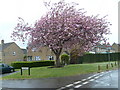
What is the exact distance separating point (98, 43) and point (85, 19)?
3.39 metres

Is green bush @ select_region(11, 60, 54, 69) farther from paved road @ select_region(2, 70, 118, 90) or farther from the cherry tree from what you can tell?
paved road @ select_region(2, 70, 118, 90)

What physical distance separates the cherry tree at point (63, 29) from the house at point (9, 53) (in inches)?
1384

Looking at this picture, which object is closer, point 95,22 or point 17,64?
point 95,22

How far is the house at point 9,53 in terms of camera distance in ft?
191

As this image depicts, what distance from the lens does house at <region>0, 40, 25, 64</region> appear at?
5809 centimetres

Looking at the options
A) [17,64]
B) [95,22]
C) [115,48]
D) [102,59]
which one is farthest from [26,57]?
[115,48]

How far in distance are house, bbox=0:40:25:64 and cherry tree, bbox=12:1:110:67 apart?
35.2 metres

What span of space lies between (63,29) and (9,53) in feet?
130

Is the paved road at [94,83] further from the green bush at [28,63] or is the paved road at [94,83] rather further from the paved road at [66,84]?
the green bush at [28,63]

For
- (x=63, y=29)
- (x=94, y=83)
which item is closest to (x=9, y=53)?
(x=63, y=29)

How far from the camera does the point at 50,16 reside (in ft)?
78.5

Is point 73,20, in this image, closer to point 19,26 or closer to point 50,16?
point 50,16

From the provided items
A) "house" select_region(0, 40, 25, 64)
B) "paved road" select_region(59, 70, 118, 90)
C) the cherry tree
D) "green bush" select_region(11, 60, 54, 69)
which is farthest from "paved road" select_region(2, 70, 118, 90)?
"house" select_region(0, 40, 25, 64)

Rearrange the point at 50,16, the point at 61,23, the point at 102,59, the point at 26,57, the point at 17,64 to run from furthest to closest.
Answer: the point at 26,57, the point at 102,59, the point at 17,64, the point at 50,16, the point at 61,23
